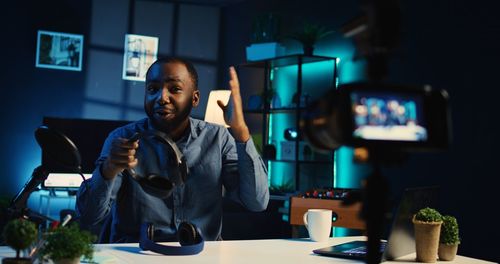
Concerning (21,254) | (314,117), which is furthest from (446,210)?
(314,117)

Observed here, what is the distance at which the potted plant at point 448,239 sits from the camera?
1818mm

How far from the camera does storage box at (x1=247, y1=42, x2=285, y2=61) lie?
17.8 ft

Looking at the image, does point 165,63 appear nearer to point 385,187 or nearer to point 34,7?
point 385,187

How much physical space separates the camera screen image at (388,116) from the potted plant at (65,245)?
76cm

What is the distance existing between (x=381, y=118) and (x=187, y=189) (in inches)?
59.5

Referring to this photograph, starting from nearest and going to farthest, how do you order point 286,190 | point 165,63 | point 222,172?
point 165,63 < point 222,172 < point 286,190

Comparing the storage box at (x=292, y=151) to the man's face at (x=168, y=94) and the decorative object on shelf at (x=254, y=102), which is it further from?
the man's face at (x=168, y=94)

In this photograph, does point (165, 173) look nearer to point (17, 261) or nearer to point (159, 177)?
point (159, 177)

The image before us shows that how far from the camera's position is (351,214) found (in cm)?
322


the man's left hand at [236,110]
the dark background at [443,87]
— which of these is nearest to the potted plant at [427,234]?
the man's left hand at [236,110]

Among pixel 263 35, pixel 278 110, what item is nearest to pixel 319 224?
pixel 278 110

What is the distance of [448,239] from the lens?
1.82 m

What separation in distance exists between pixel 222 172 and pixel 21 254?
43.4 inches

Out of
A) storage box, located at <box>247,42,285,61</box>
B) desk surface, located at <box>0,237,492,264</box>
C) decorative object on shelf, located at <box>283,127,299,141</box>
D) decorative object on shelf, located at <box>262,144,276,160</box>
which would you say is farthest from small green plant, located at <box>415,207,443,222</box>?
storage box, located at <box>247,42,285,61</box>
